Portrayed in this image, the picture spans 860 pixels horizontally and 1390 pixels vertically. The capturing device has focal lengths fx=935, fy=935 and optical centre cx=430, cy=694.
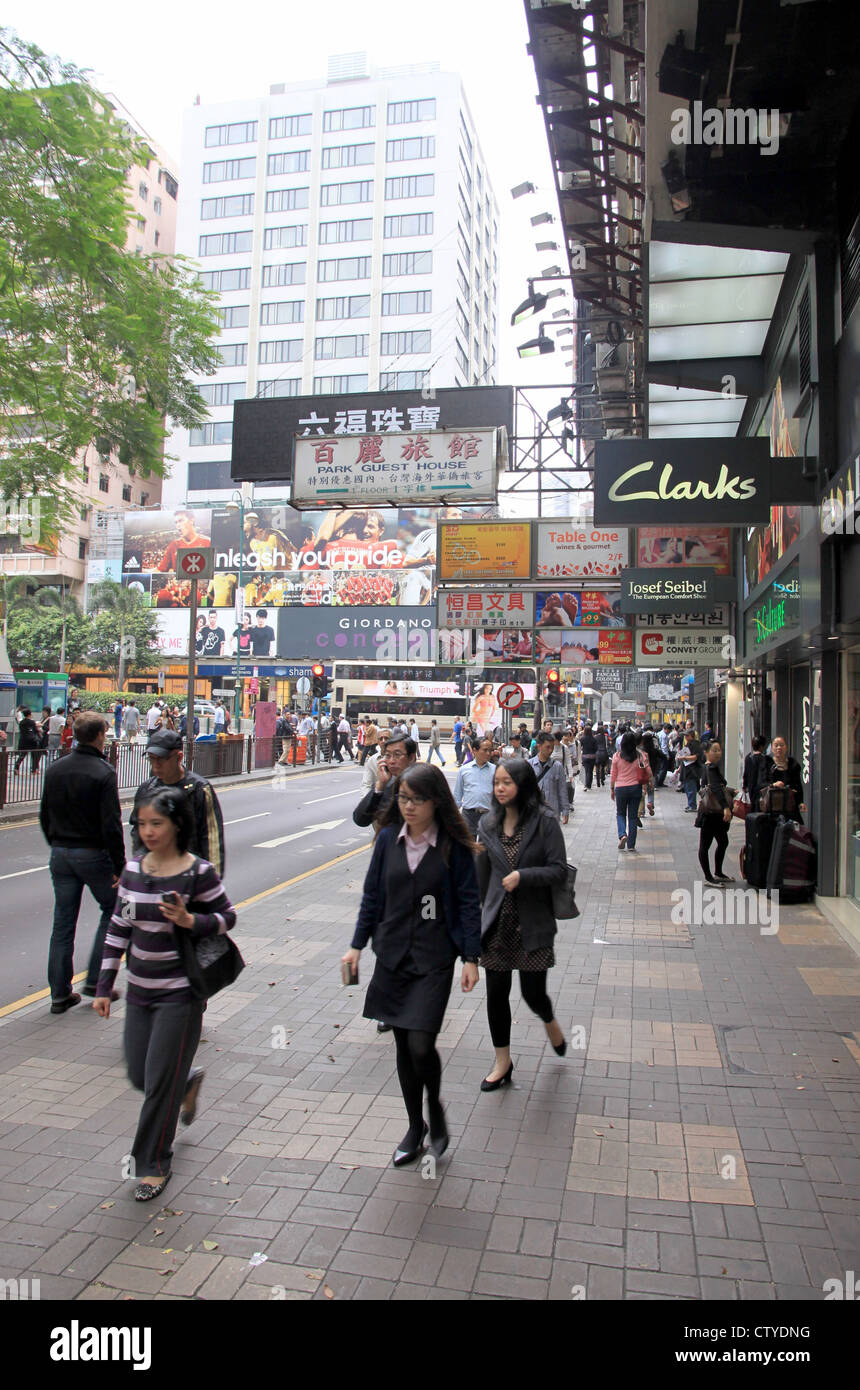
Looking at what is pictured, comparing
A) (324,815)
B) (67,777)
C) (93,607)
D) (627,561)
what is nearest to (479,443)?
(627,561)

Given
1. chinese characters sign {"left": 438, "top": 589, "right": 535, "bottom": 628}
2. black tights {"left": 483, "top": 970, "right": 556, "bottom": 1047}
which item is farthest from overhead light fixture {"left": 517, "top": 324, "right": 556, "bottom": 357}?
→ black tights {"left": 483, "top": 970, "right": 556, "bottom": 1047}

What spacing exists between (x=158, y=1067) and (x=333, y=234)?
268ft

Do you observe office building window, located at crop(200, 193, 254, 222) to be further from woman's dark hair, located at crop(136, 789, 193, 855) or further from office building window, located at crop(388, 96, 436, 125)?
woman's dark hair, located at crop(136, 789, 193, 855)

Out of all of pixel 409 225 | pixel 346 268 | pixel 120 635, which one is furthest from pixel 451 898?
pixel 409 225

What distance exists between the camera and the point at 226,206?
7775 cm

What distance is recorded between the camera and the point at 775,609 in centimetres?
1070

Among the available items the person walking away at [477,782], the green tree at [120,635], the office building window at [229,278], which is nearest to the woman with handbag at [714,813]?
the person walking away at [477,782]

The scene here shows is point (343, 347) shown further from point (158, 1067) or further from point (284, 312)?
point (158, 1067)

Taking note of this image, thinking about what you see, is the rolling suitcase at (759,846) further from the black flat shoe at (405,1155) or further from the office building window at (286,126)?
the office building window at (286,126)

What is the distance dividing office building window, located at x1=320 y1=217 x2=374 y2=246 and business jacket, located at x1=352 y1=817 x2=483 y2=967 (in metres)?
79.0

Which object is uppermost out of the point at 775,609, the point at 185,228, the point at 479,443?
the point at 185,228
